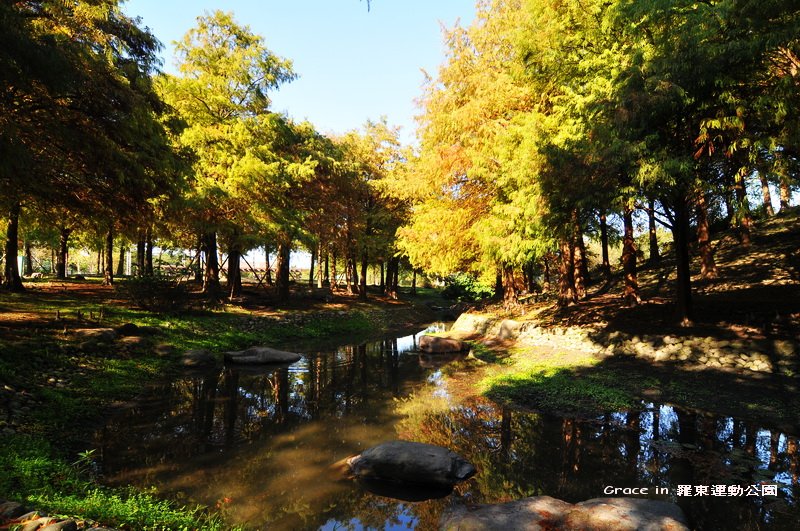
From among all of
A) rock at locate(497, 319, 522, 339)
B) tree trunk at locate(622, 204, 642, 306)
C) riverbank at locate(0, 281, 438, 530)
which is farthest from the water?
tree trunk at locate(622, 204, 642, 306)

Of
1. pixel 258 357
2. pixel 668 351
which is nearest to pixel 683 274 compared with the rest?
pixel 668 351

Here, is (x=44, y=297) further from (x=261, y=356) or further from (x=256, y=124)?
(x=256, y=124)

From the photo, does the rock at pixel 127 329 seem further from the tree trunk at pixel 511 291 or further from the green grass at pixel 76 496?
the tree trunk at pixel 511 291

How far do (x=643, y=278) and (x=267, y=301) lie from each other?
21.2 metres

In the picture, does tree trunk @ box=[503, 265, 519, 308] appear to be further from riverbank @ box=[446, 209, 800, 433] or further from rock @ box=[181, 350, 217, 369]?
rock @ box=[181, 350, 217, 369]

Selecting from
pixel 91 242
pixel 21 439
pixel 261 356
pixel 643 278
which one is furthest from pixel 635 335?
pixel 91 242

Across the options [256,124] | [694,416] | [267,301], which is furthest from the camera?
[267,301]

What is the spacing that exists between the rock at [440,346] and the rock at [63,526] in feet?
47.8

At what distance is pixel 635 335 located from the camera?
1290 centimetres

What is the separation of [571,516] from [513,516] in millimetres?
640

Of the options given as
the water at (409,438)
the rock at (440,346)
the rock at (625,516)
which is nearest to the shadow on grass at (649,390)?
the water at (409,438)

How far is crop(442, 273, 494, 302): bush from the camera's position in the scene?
40188 mm

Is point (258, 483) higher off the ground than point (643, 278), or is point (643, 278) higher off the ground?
point (643, 278)

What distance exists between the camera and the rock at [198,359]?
13375 millimetres
